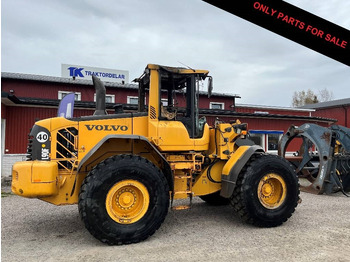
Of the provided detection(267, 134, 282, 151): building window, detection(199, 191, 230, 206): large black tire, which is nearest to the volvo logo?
detection(199, 191, 230, 206): large black tire

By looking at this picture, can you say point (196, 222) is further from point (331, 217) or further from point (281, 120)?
point (281, 120)

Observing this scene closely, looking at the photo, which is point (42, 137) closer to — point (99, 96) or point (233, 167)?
point (99, 96)

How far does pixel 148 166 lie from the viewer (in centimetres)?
492

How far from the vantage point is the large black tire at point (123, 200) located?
177 inches

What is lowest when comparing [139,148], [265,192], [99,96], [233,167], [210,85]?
[265,192]

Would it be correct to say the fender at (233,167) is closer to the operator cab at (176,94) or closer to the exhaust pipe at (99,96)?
the operator cab at (176,94)

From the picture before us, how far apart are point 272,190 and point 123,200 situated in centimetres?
290

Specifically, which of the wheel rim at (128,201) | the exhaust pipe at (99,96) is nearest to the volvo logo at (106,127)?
the exhaust pipe at (99,96)

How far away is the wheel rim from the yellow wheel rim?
227 cm

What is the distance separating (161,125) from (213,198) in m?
2.81

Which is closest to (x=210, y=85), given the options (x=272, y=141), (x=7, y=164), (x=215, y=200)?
(x=215, y=200)

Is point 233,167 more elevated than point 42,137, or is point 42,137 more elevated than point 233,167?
point 42,137

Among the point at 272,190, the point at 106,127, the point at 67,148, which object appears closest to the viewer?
the point at 67,148

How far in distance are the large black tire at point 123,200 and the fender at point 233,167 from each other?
1.31 meters
